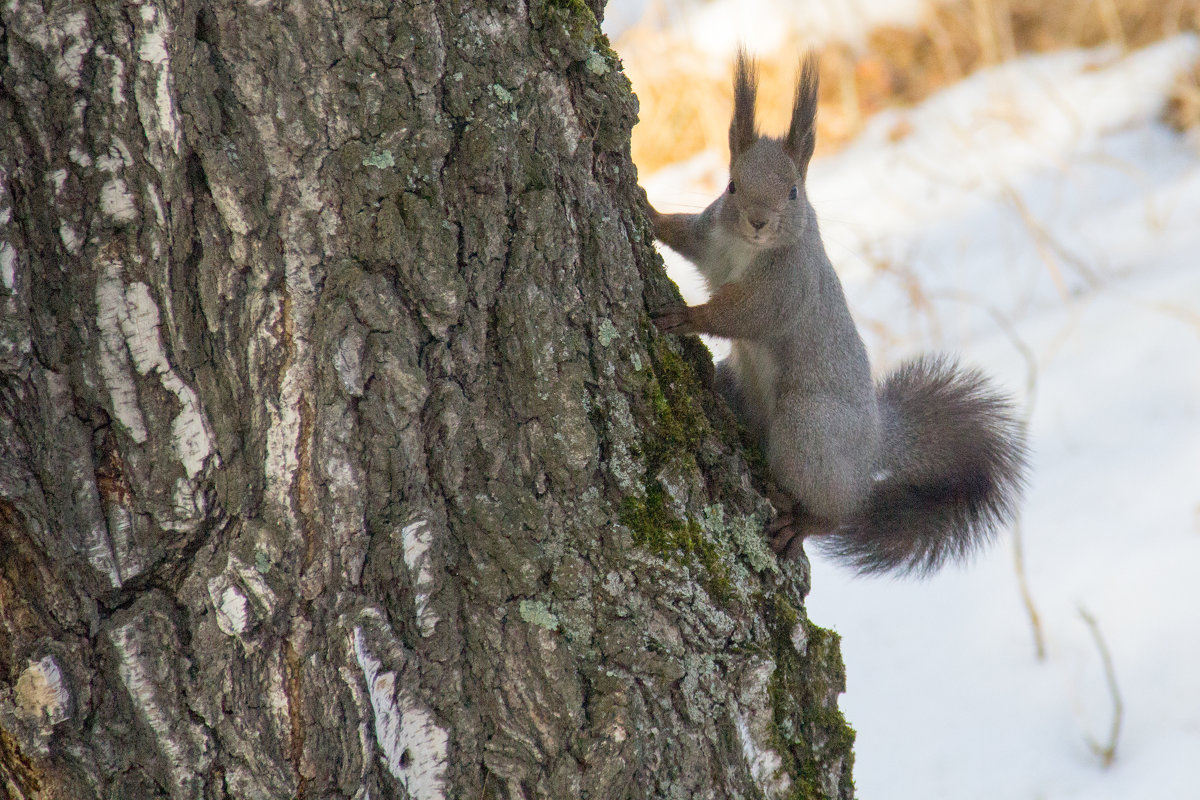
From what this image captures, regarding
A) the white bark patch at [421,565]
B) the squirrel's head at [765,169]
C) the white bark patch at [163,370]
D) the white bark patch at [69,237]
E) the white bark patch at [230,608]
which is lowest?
the white bark patch at [230,608]

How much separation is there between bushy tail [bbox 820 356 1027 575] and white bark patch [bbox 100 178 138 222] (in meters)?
1.27

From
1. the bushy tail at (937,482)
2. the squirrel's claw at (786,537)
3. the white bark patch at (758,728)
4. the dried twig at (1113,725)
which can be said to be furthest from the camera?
the dried twig at (1113,725)

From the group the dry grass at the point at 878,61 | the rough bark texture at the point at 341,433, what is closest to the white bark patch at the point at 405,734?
the rough bark texture at the point at 341,433

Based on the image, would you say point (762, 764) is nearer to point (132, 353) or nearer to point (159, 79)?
point (132, 353)

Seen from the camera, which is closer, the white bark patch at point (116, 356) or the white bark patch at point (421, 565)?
the white bark patch at point (116, 356)

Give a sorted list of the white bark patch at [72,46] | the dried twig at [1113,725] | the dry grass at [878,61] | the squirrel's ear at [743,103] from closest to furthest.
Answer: the white bark patch at [72,46] → the squirrel's ear at [743,103] → the dried twig at [1113,725] → the dry grass at [878,61]

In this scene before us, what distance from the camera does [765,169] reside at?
170 cm

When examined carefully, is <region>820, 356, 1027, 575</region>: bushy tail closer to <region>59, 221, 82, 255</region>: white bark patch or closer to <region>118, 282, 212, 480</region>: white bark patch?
<region>118, 282, 212, 480</region>: white bark patch

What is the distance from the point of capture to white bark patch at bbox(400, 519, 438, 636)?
0.99m

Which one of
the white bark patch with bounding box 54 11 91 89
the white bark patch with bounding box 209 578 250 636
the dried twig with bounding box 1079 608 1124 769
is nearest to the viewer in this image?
the white bark patch with bounding box 54 11 91 89

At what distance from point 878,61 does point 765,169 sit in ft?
12.1

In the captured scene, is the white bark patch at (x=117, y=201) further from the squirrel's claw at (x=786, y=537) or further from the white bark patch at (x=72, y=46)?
the squirrel's claw at (x=786, y=537)

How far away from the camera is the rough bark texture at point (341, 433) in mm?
868

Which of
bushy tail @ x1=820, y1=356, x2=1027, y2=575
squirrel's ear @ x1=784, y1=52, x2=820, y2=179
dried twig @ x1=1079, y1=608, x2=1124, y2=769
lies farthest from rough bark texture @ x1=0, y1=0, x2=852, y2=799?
dried twig @ x1=1079, y1=608, x2=1124, y2=769
